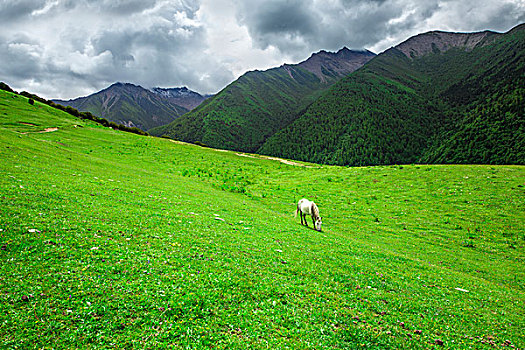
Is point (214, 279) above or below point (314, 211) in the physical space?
below

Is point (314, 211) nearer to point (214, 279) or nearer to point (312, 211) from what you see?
point (312, 211)

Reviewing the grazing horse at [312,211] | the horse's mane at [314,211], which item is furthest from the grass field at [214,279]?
the horse's mane at [314,211]

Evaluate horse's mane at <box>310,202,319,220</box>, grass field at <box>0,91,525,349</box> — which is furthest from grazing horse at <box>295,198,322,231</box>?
grass field at <box>0,91,525,349</box>

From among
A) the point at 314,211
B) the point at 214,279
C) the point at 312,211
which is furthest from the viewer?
the point at 312,211

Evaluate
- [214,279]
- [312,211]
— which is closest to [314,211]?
[312,211]

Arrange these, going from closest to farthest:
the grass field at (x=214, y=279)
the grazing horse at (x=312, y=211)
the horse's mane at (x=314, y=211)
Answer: the grass field at (x=214, y=279), the grazing horse at (x=312, y=211), the horse's mane at (x=314, y=211)

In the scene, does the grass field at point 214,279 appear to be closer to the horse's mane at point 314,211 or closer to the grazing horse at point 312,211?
the grazing horse at point 312,211

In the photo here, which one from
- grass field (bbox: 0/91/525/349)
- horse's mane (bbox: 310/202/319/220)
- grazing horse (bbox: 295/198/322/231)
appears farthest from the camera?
horse's mane (bbox: 310/202/319/220)

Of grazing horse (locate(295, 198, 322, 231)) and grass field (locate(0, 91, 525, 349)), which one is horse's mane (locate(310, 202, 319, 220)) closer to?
grazing horse (locate(295, 198, 322, 231))

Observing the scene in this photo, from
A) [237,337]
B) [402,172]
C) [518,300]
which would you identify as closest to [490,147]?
[402,172]

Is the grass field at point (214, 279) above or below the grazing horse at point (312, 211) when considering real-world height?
below

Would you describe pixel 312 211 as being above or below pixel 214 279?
above

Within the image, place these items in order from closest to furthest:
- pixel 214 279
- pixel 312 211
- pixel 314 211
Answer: pixel 214 279 < pixel 314 211 < pixel 312 211

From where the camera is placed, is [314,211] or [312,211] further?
[312,211]
